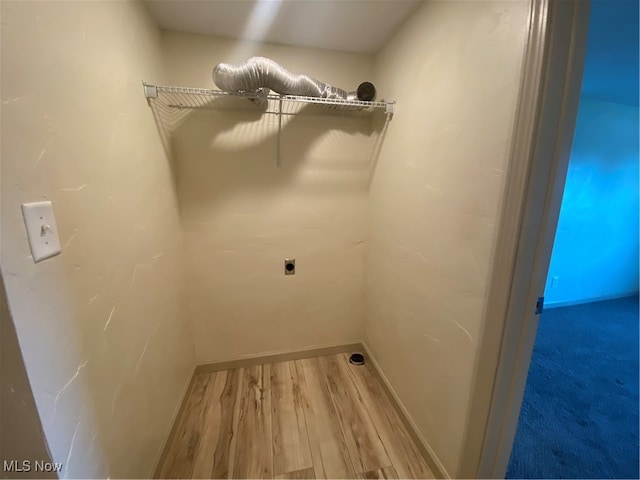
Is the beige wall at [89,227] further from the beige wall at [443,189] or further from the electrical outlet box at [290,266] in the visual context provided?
the beige wall at [443,189]

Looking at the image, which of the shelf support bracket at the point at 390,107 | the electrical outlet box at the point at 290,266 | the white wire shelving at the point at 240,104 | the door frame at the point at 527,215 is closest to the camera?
the door frame at the point at 527,215

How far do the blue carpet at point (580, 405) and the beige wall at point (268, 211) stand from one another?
1237 mm

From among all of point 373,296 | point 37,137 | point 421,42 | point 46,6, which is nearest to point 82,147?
point 37,137

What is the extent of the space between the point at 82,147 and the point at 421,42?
1443 mm

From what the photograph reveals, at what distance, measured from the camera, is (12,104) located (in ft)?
1.73

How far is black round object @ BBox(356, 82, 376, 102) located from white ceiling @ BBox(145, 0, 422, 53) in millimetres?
255

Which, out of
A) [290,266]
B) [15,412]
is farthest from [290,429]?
[15,412]

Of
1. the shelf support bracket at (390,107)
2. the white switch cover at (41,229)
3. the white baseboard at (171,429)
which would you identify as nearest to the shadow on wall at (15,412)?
the white switch cover at (41,229)

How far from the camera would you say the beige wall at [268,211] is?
4.99ft

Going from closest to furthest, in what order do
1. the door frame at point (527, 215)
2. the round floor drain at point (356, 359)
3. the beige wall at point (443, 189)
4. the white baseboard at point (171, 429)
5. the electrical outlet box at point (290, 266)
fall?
the door frame at point (527, 215) → the beige wall at point (443, 189) → the white baseboard at point (171, 429) → the electrical outlet box at point (290, 266) → the round floor drain at point (356, 359)

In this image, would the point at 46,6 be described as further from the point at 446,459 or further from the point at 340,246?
the point at 446,459

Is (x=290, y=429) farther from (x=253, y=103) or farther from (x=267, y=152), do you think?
(x=253, y=103)
